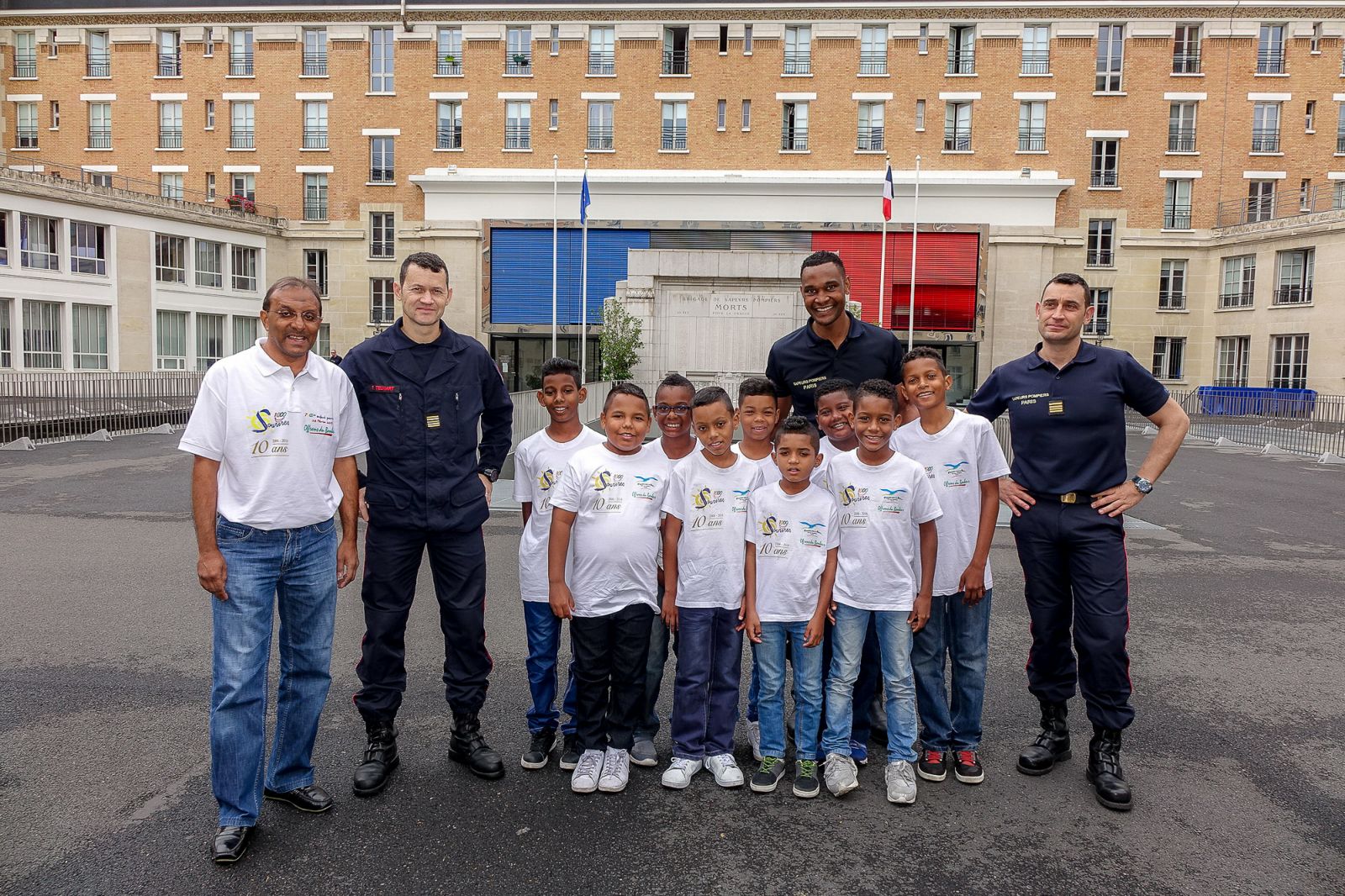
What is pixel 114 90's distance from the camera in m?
40.9

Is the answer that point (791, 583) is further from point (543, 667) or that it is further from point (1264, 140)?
point (1264, 140)

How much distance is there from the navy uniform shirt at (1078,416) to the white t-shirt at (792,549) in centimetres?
105

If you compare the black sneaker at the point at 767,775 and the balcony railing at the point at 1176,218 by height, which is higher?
the balcony railing at the point at 1176,218

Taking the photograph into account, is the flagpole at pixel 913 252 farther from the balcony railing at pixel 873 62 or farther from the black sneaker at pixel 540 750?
the black sneaker at pixel 540 750

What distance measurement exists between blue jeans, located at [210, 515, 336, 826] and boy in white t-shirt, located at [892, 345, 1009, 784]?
271cm

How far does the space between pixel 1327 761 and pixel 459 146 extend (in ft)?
134

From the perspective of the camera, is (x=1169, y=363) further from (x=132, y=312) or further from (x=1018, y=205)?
(x=132, y=312)

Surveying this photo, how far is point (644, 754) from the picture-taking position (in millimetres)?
4207

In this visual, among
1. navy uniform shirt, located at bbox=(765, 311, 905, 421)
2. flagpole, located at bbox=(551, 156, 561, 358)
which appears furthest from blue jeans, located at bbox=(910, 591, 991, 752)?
flagpole, located at bbox=(551, 156, 561, 358)

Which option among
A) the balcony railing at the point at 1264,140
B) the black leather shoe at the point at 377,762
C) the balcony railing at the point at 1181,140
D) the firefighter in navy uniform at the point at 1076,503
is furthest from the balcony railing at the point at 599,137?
the black leather shoe at the point at 377,762

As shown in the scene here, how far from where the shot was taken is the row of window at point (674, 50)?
38125 millimetres

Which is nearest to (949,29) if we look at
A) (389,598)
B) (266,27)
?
(266,27)

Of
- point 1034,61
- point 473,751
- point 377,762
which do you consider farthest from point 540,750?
point 1034,61

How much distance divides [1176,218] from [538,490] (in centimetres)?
4185
